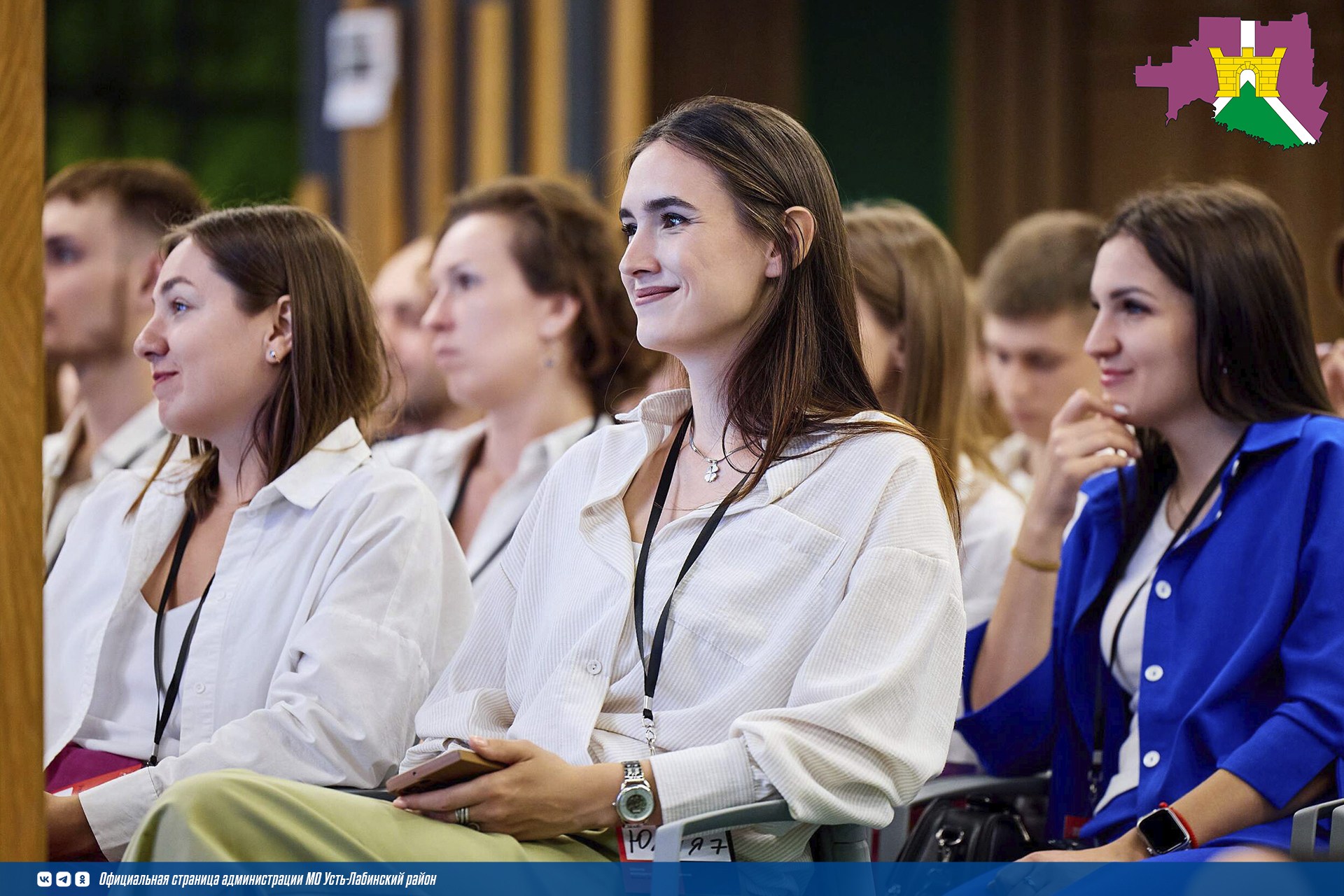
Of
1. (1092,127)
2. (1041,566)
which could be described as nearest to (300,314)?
(1041,566)

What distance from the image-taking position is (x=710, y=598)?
1.85 m

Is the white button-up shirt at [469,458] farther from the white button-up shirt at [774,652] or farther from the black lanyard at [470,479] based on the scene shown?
the white button-up shirt at [774,652]

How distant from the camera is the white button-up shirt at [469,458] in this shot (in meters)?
3.12

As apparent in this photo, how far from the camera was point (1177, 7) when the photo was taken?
687cm

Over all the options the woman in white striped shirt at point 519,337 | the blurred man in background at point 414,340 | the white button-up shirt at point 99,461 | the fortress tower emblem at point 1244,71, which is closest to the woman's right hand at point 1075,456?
the fortress tower emblem at point 1244,71

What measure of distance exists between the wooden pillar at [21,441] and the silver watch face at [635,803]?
650mm

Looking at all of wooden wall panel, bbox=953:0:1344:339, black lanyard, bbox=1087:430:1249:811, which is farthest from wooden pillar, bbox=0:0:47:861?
wooden wall panel, bbox=953:0:1344:339

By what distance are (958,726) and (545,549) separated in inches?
33.6

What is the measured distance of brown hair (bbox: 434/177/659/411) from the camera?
3357 millimetres

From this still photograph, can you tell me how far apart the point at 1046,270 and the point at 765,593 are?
5.35ft

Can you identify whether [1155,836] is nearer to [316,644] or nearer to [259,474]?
[316,644]

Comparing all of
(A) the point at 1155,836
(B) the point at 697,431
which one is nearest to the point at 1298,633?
Result: (A) the point at 1155,836

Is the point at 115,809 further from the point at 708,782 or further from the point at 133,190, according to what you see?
the point at 133,190

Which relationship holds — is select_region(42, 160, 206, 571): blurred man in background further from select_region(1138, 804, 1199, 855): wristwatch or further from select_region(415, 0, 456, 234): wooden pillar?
select_region(415, 0, 456, 234): wooden pillar
